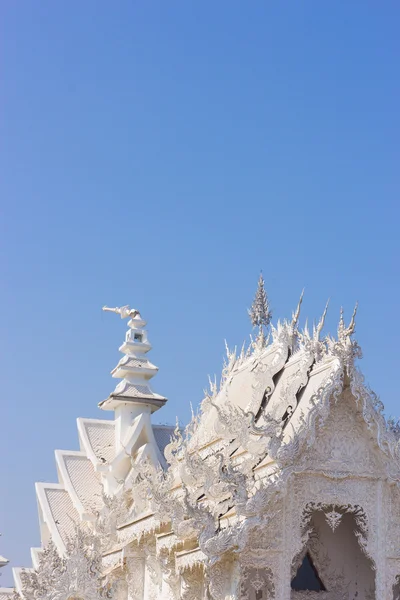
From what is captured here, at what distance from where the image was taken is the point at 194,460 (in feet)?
58.5

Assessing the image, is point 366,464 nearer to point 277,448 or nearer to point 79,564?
point 277,448

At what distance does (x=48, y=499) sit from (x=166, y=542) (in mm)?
12007

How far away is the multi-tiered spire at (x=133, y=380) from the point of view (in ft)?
98.3

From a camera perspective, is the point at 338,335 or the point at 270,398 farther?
the point at 270,398

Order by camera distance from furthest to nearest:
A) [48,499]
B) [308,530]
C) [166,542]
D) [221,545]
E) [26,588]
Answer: [48,499] → [26,588] → [166,542] → [308,530] → [221,545]

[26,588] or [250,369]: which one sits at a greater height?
[250,369]

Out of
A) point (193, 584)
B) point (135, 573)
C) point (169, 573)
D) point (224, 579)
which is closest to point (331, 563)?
point (193, 584)

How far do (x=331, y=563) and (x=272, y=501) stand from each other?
2718 mm

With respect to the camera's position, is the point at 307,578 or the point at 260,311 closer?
the point at 307,578

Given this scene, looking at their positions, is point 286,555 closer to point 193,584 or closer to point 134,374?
point 193,584

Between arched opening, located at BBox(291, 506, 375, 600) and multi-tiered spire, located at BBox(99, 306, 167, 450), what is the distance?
11.9 meters

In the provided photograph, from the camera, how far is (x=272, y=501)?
16203mm

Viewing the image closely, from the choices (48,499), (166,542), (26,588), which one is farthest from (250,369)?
(48,499)

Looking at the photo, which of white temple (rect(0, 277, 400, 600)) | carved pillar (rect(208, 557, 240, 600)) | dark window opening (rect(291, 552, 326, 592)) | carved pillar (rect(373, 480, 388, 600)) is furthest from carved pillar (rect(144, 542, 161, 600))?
carved pillar (rect(373, 480, 388, 600))
